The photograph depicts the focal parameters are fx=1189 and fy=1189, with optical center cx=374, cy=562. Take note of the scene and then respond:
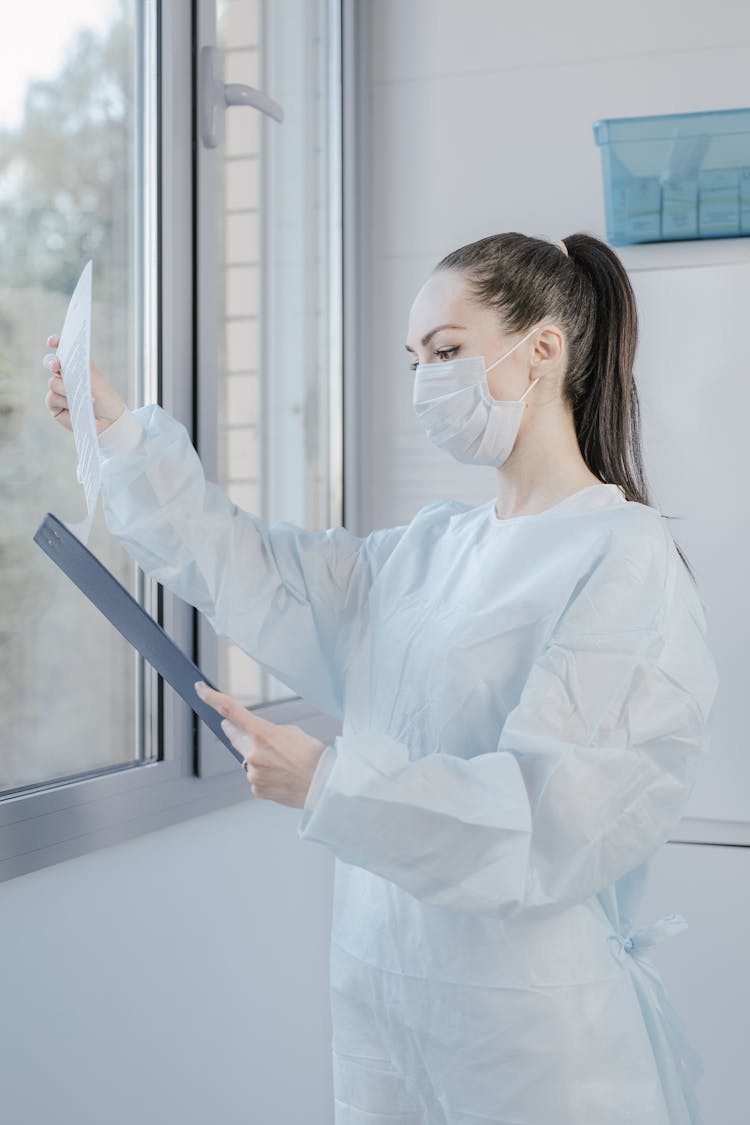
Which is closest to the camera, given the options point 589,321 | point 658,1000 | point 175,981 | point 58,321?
point 658,1000

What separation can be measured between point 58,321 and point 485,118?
1.21m

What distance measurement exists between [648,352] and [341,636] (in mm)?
810

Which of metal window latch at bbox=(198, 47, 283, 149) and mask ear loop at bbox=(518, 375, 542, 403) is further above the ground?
metal window latch at bbox=(198, 47, 283, 149)

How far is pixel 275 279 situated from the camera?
216 cm

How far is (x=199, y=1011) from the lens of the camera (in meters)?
1.64

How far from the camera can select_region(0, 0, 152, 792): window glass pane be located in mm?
1375

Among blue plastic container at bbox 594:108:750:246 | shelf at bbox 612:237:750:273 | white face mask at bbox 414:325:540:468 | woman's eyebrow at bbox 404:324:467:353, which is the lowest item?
white face mask at bbox 414:325:540:468

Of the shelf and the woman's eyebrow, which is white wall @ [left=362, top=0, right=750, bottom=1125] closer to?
the shelf

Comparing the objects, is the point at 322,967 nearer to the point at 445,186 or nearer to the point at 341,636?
the point at 341,636

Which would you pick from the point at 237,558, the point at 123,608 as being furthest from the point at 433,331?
the point at 123,608

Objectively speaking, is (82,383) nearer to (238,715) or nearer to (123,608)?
(123,608)

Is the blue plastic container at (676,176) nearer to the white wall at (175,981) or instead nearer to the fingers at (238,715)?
the white wall at (175,981)

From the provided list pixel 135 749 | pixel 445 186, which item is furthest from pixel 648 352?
pixel 135 749

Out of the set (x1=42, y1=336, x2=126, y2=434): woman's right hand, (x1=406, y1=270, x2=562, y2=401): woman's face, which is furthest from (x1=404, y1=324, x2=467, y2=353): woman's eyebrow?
(x1=42, y1=336, x2=126, y2=434): woman's right hand
